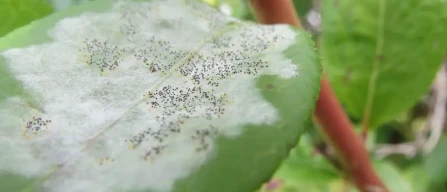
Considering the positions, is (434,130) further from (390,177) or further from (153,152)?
(153,152)

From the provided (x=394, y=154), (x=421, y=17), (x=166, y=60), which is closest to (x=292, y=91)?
(x=166, y=60)

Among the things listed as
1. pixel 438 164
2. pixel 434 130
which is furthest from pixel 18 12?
pixel 434 130

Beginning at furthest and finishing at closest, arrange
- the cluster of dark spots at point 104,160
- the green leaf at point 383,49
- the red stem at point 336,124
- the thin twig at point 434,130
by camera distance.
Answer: the thin twig at point 434,130 < the green leaf at point 383,49 < the red stem at point 336,124 < the cluster of dark spots at point 104,160

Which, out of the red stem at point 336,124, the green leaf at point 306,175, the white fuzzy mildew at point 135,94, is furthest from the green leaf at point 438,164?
the white fuzzy mildew at point 135,94

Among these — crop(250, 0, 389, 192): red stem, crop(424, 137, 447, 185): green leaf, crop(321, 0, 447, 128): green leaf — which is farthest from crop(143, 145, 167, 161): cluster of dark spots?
crop(424, 137, 447, 185): green leaf

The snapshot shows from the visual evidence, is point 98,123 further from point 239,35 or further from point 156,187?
point 239,35

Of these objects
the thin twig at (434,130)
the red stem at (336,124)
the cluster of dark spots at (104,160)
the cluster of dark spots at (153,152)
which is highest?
the thin twig at (434,130)

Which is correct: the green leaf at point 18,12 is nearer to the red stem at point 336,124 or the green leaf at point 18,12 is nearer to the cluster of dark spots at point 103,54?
the cluster of dark spots at point 103,54
